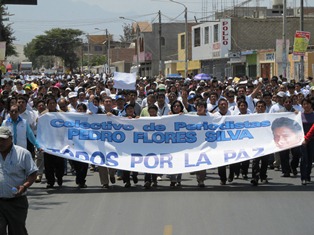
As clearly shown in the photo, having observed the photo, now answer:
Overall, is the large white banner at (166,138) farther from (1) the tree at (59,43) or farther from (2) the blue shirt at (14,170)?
(1) the tree at (59,43)

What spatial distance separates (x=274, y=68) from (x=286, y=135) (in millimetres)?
35424

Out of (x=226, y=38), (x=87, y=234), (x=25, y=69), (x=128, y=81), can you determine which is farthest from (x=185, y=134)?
(x=25, y=69)

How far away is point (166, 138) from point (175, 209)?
2975 mm

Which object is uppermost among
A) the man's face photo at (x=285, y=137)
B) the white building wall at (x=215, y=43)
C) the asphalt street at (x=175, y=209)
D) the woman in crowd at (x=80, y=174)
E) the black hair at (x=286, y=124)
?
the white building wall at (x=215, y=43)

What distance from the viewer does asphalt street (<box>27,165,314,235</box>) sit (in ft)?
32.0

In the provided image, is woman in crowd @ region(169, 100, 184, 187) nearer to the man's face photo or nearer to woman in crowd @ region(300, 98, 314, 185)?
the man's face photo

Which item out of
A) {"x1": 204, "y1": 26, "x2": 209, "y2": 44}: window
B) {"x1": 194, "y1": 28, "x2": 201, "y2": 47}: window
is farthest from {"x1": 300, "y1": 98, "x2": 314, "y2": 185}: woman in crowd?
{"x1": 194, "y1": 28, "x2": 201, "y2": 47}: window

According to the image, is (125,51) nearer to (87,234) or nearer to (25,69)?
(25,69)

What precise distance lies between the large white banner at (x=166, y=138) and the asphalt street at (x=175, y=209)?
0.55m

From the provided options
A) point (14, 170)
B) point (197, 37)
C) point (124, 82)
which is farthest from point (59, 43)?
point (14, 170)

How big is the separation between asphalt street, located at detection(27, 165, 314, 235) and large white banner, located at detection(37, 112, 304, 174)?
554 millimetres

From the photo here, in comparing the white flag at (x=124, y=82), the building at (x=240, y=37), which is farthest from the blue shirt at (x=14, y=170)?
the building at (x=240, y=37)

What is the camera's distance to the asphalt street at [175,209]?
384 inches

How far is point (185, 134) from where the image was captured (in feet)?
46.1
